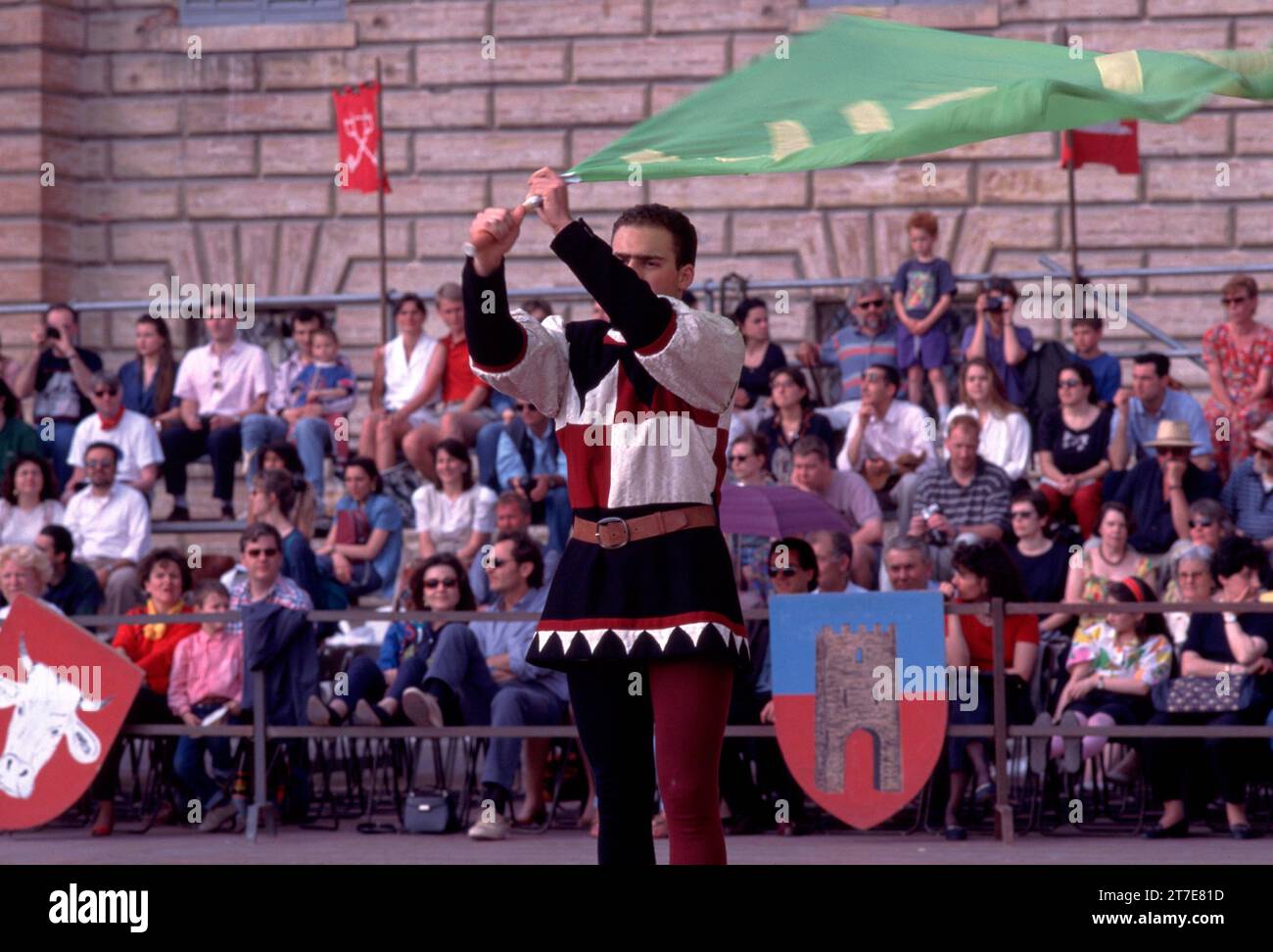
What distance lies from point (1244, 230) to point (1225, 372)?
14.6 ft

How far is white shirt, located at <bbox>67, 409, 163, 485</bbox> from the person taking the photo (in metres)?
14.7

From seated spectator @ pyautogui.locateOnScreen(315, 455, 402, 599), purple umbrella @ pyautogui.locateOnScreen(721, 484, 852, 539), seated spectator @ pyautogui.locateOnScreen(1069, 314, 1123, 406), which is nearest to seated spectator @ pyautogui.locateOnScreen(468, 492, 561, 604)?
seated spectator @ pyautogui.locateOnScreen(315, 455, 402, 599)

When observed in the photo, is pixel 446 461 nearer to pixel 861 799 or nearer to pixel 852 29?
pixel 861 799

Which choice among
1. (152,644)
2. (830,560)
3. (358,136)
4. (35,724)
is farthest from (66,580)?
(358,136)

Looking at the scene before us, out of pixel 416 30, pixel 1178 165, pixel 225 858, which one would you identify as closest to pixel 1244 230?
pixel 1178 165

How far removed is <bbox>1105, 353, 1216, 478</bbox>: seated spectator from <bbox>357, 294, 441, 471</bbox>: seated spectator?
15.0ft

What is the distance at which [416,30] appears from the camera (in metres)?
19.0

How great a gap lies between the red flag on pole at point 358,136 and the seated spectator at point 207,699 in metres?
6.84

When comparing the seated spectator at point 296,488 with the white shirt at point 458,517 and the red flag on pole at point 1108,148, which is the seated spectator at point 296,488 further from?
the red flag on pole at point 1108,148

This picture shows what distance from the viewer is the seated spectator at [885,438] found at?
43.4 ft

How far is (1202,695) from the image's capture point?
9836mm

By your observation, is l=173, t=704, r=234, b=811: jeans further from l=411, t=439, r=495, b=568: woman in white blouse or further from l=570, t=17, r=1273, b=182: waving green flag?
l=570, t=17, r=1273, b=182: waving green flag

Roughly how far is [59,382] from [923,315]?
6.01m

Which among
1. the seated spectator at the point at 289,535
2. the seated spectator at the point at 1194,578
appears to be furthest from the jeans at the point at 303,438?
the seated spectator at the point at 1194,578
